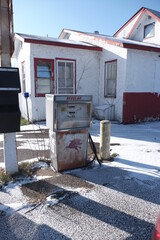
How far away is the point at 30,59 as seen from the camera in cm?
851

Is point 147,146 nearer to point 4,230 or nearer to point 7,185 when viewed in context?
point 7,185

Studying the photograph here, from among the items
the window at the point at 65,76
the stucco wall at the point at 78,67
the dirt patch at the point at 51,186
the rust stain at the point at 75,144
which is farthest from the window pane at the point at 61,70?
the dirt patch at the point at 51,186

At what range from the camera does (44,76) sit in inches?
355

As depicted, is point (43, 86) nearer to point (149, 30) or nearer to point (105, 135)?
point (105, 135)

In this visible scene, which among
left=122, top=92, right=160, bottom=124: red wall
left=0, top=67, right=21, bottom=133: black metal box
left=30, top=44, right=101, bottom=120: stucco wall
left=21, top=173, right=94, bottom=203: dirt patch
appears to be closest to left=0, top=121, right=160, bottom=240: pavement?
left=21, top=173, right=94, bottom=203: dirt patch

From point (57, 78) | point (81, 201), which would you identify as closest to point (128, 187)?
point (81, 201)

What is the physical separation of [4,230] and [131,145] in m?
4.18

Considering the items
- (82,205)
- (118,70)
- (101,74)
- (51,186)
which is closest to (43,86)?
(101,74)

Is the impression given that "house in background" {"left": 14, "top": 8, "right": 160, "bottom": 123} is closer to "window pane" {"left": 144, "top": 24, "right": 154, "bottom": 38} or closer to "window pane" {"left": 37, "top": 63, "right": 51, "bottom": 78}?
"window pane" {"left": 37, "top": 63, "right": 51, "bottom": 78}

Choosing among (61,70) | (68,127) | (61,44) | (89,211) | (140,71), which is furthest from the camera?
(61,70)

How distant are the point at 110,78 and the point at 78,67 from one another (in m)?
1.74

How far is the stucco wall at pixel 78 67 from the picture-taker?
342 inches

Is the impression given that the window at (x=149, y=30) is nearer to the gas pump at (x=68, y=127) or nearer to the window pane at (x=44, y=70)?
the window pane at (x=44, y=70)

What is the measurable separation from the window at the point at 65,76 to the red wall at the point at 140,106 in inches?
113
